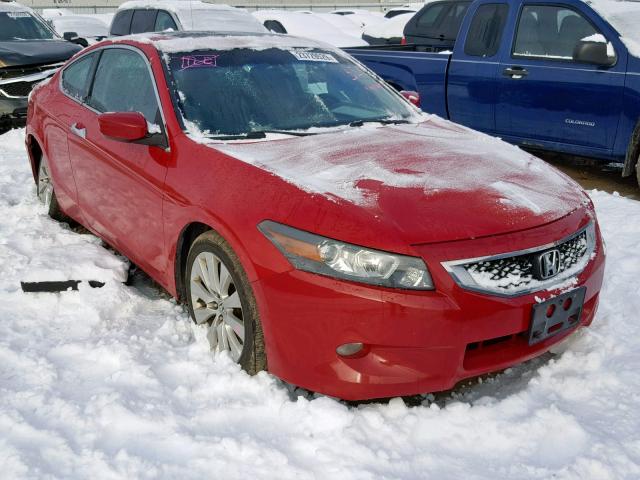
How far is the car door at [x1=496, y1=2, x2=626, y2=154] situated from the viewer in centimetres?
582

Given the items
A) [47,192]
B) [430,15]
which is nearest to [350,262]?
[47,192]

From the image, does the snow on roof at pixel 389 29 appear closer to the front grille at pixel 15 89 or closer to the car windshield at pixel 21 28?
the car windshield at pixel 21 28

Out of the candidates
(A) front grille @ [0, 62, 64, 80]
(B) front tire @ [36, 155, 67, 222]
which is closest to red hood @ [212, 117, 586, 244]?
(B) front tire @ [36, 155, 67, 222]

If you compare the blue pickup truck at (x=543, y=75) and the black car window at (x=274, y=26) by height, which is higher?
the blue pickup truck at (x=543, y=75)

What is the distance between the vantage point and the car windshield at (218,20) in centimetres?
1032

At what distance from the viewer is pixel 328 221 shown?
2.59 m

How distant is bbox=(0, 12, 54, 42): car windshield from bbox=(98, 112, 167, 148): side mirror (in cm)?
738

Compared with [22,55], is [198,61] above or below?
above

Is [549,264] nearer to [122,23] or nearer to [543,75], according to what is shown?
[543,75]

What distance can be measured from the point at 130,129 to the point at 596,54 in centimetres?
417

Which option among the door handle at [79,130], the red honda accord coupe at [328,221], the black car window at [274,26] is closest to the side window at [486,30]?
the red honda accord coupe at [328,221]

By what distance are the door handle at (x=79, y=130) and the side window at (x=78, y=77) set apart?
0.23 m

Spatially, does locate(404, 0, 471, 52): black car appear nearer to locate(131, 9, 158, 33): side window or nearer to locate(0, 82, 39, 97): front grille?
locate(131, 9, 158, 33): side window

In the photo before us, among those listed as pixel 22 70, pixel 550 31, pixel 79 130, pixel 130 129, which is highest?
pixel 550 31
